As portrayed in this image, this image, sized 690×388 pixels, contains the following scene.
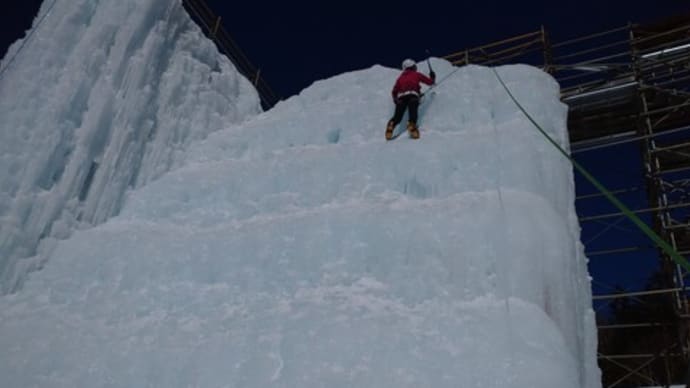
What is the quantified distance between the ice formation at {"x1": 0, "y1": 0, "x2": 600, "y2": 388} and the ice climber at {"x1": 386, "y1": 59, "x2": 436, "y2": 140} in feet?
0.48

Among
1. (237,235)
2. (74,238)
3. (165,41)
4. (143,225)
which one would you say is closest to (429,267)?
(237,235)

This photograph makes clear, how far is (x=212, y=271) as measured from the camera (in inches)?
172

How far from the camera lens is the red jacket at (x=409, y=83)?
529 centimetres

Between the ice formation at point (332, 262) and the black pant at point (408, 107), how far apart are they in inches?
8.2

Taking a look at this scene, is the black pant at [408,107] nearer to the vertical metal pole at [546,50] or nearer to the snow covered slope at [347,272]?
the snow covered slope at [347,272]

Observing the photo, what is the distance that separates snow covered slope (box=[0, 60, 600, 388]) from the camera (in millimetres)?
3395

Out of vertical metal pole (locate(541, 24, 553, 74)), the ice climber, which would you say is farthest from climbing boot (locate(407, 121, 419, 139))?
vertical metal pole (locate(541, 24, 553, 74))

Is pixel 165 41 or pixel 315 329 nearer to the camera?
pixel 315 329

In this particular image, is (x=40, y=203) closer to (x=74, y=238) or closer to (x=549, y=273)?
(x=74, y=238)

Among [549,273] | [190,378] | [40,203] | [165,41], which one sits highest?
[165,41]

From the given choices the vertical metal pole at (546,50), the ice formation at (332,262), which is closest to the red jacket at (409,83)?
the ice formation at (332,262)

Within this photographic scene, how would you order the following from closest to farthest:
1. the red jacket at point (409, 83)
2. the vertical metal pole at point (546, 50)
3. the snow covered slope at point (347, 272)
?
1. the snow covered slope at point (347, 272)
2. the red jacket at point (409, 83)
3. the vertical metal pole at point (546, 50)

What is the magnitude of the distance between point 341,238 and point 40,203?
2.55 meters

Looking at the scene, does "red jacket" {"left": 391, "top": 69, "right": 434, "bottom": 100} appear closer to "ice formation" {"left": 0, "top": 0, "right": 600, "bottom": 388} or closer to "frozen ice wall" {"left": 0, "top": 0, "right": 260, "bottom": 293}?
"ice formation" {"left": 0, "top": 0, "right": 600, "bottom": 388}
